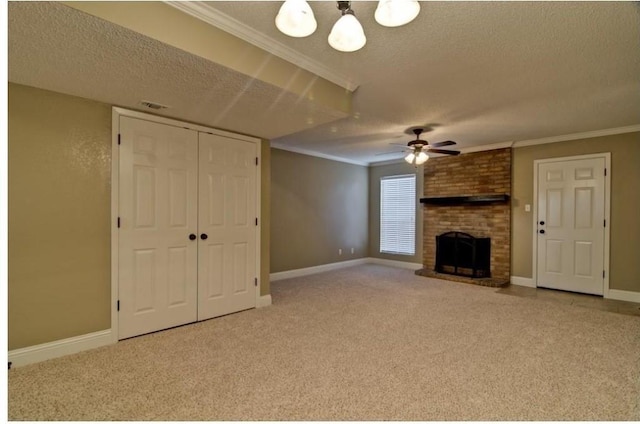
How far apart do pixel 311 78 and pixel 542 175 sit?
14.2ft

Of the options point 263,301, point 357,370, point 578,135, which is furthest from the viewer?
point 578,135

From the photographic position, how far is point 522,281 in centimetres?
514

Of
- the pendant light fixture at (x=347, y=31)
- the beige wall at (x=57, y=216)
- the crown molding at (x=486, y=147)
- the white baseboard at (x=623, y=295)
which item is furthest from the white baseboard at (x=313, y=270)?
the pendant light fixture at (x=347, y=31)

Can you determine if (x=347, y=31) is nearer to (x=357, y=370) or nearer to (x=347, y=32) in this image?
(x=347, y=32)

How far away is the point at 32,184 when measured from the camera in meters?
2.46

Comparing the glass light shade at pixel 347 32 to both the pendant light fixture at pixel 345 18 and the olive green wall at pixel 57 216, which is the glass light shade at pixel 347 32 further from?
the olive green wall at pixel 57 216

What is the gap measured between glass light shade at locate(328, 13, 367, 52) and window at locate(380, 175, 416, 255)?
531 centimetres

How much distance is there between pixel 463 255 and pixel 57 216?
5.80m

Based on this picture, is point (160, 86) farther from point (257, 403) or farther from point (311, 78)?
point (257, 403)

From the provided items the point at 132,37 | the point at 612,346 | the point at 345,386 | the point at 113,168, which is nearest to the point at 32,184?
the point at 113,168

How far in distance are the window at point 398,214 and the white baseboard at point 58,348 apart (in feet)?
17.8

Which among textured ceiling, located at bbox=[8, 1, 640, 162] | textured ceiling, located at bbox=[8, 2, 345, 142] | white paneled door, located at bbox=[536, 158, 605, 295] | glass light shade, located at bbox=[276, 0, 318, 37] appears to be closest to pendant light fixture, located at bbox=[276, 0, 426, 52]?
glass light shade, located at bbox=[276, 0, 318, 37]

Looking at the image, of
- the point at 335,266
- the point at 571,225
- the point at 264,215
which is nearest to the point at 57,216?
the point at 264,215

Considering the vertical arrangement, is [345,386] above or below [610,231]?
below
